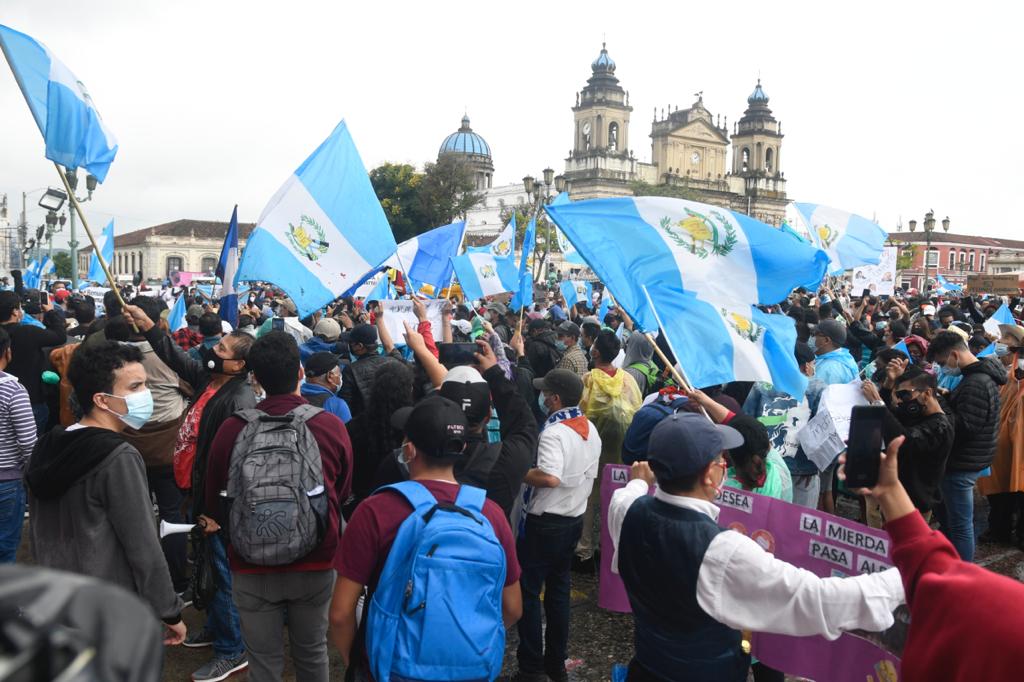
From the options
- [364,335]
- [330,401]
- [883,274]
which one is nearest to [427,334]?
[364,335]

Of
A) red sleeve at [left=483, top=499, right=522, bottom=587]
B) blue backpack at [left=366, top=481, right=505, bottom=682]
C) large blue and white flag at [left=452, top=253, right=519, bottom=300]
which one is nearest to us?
blue backpack at [left=366, top=481, right=505, bottom=682]

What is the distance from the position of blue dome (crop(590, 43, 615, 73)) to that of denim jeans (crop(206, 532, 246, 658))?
8170 cm

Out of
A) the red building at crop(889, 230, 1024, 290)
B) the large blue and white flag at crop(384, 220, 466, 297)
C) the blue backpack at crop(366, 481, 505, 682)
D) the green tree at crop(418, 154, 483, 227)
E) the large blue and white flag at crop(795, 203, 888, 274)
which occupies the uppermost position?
the red building at crop(889, 230, 1024, 290)

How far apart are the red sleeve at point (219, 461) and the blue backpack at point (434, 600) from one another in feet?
4.09

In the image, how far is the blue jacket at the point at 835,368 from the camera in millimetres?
6219

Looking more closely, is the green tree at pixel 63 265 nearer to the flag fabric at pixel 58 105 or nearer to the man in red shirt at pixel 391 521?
the flag fabric at pixel 58 105

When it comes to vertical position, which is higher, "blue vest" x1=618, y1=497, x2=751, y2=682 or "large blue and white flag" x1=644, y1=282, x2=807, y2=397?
"large blue and white flag" x1=644, y1=282, x2=807, y2=397

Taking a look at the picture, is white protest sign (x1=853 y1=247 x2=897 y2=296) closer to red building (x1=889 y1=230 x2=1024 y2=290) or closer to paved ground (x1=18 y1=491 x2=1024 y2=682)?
paved ground (x1=18 y1=491 x2=1024 y2=682)

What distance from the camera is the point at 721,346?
14.4ft

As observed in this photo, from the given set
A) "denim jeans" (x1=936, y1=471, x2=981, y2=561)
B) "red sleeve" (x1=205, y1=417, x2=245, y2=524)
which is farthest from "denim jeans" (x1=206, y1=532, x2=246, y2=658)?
"denim jeans" (x1=936, y1=471, x2=981, y2=561)

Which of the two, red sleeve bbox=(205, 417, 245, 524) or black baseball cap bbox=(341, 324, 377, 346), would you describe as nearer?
red sleeve bbox=(205, 417, 245, 524)

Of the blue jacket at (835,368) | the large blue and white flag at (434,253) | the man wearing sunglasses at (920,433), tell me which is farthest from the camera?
the large blue and white flag at (434,253)

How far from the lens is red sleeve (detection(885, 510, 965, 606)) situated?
181cm

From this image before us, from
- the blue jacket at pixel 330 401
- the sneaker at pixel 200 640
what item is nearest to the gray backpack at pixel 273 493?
the blue jacket at pixel 330 401
